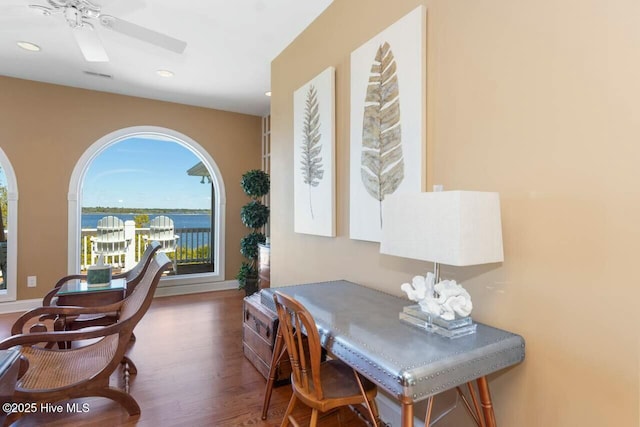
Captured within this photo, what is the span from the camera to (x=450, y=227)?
1.19 m

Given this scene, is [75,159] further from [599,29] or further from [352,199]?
[599,29]

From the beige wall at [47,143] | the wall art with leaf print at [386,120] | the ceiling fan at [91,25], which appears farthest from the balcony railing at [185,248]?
the wall art with leaf print at [386,120]

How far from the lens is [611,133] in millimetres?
1112

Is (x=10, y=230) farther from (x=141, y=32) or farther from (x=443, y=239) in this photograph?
(x=443, y=239)

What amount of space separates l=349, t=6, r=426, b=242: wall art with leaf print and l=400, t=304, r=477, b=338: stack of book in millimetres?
662

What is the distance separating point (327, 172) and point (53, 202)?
12.9 ft

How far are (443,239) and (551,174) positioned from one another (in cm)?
50

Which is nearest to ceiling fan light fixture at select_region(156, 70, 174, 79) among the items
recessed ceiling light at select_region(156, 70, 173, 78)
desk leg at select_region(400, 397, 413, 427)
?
recessed ceiling light at select_region(156, 70, 173, 78)

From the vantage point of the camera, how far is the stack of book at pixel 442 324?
1.30 meters

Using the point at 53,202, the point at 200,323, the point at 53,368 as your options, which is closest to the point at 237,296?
the point at 200,323

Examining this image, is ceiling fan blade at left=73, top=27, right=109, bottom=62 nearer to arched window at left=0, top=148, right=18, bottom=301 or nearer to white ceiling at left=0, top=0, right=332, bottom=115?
white ceiling at left=0, top=0, right=332, bottom=115

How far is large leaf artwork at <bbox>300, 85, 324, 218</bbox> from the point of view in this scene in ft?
8.61

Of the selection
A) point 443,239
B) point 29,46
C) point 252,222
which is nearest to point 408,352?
point 443,239

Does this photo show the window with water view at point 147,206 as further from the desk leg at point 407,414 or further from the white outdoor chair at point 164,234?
the desk leg at point 407,414
